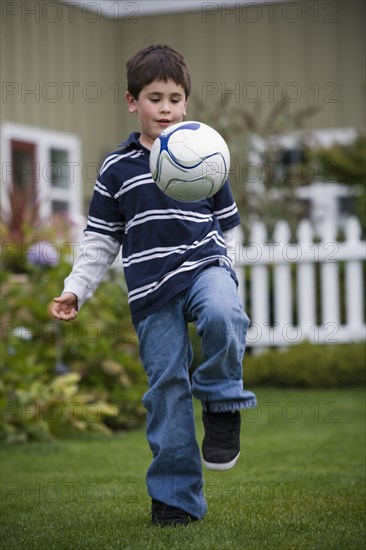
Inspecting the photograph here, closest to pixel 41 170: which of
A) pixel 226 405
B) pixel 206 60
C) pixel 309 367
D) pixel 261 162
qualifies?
pixel 261 162

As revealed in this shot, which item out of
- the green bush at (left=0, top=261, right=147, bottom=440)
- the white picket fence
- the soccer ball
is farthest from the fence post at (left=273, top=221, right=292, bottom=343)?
the soccer ball

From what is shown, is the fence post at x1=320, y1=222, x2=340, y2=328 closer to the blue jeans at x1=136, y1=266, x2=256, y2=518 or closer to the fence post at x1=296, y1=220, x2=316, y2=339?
the fence post at x1=296, y1=220, x2=316, y2=339

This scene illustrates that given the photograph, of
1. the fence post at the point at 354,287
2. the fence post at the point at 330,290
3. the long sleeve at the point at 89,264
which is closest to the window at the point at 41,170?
the fence post at the point at 330,290

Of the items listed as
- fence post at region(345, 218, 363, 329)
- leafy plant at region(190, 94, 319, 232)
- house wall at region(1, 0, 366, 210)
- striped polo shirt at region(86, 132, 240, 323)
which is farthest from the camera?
house wall at region(1, 0, 366, 210)

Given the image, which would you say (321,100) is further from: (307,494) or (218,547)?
(218,547)

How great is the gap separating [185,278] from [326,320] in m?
5.97

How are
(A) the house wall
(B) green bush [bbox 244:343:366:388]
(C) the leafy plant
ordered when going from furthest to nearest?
(A) the house wall → (C) the leafy plant → (B) green bush [bbox 244:343:366:388]

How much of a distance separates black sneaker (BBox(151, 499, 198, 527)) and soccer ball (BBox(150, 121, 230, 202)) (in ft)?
3.68

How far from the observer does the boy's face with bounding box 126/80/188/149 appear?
11.3ft

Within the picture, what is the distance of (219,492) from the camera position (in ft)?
13.9

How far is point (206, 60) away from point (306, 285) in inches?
199

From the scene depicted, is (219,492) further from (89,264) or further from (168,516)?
(89,264)

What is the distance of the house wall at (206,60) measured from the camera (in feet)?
38.8

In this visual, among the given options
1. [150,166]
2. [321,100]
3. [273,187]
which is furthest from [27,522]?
[321,100]
